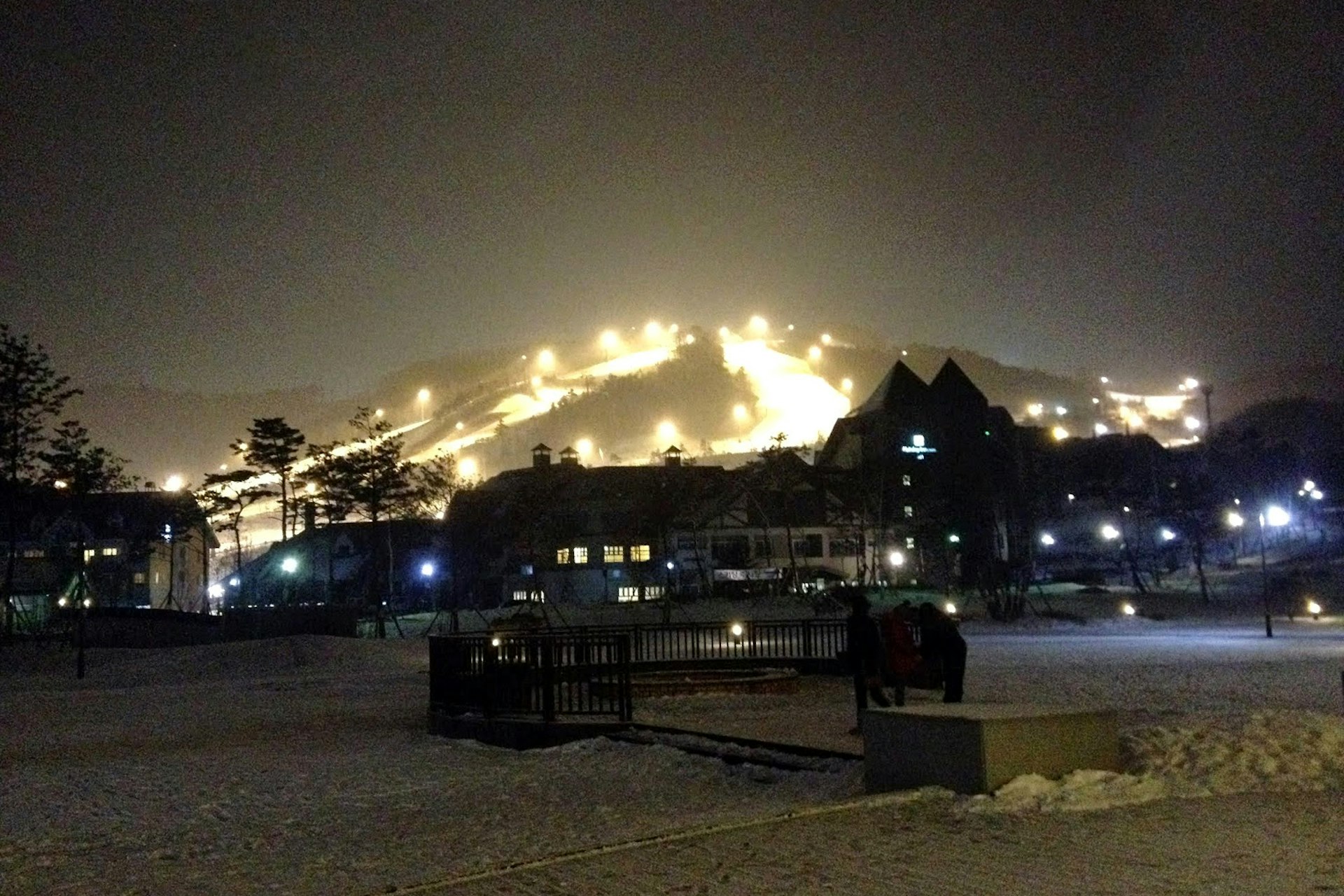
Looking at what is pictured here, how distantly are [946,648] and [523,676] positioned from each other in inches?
276

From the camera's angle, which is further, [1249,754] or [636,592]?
[636,592]

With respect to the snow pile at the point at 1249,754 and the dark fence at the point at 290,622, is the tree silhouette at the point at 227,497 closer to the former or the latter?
the dark fence at the point at 290,622

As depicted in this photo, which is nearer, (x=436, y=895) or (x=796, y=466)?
(x=436, y=895)

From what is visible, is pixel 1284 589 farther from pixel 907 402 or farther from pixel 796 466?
pixel 907 402

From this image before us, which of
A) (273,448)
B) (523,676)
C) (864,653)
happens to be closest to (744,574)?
(273,448)

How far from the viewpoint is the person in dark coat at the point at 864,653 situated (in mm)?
15297

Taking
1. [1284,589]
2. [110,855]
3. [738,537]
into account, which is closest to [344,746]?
[110,855]

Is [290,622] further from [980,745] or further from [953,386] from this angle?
[953,386]

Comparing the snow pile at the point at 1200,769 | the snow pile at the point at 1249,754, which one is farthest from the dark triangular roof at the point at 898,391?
the snow pile at the point at 1200,769

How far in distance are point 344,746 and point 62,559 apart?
56919mm

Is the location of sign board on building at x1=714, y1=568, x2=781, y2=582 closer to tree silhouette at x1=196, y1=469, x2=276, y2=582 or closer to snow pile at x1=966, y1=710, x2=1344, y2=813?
tree silhouette at x1=196, y1=469, x2=276, y2=582

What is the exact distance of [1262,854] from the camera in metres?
8.10

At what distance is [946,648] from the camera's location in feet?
48.6

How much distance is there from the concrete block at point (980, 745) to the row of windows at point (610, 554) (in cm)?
7454
